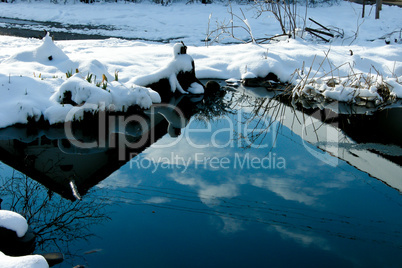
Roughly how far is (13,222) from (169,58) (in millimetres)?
8668

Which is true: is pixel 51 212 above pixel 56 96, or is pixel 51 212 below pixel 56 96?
below

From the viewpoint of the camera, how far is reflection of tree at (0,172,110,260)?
4609mm

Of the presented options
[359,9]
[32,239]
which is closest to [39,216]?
[32,239]

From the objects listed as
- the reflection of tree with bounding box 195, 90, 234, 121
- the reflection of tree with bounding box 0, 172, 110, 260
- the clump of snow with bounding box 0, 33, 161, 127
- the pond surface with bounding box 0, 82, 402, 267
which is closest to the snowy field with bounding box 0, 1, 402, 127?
the clump of snow with bounding box 0, 33, 161, 127

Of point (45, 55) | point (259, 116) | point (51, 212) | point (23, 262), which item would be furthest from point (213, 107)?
point (23, 262)

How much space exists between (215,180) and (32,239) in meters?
2.59

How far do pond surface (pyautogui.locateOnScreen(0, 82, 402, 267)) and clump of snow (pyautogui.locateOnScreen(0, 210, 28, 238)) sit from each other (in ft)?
0.93

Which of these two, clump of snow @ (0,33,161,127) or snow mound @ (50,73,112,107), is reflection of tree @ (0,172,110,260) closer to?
clump of snow @ (0,33,161,127)

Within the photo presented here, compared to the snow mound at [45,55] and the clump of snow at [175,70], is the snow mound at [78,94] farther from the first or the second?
the snow mound at [45,55]

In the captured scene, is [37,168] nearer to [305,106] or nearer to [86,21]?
[305,106]

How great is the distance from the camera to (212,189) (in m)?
5.75

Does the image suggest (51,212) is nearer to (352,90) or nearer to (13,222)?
(13,222)

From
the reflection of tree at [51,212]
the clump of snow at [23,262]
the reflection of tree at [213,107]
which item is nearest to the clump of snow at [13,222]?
the reflection of tree at [51,212]

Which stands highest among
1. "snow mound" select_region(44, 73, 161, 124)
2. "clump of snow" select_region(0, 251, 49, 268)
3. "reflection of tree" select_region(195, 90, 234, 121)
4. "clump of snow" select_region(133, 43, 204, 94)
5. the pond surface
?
"clump of snow" select_region(133, 43, 204, 94)
